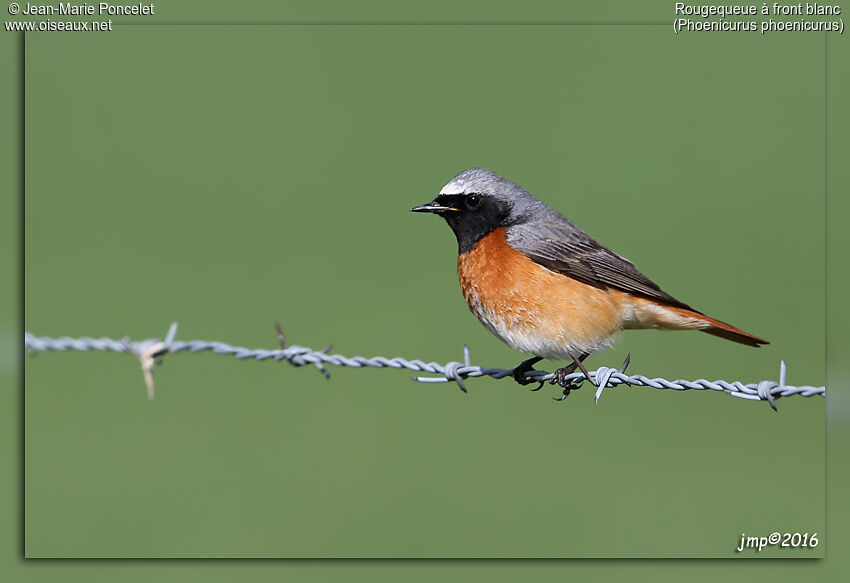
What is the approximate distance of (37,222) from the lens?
428 inches

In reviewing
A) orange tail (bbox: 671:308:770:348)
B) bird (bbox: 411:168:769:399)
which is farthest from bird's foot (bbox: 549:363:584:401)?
orange tail (bbox: 671:308:770:348)

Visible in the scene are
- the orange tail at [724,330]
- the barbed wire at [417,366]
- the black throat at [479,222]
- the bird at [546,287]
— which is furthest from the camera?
the black throat at [479,222]

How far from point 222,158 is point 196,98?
90cm

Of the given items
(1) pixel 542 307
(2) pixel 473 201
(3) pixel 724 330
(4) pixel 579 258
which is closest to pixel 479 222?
(2) pixel 473 201

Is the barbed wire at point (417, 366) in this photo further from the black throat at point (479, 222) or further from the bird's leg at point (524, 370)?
the black throat at point (479, 222)

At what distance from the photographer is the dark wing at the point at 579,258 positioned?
5926 millimetres

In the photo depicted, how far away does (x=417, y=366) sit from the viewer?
5168 mm

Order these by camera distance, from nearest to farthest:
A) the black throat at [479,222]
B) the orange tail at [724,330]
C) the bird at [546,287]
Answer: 1. the orange tail at [724,330]
2. the bird at [546,287]
3. the black throat at [479,222]

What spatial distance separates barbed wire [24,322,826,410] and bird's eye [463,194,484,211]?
128 centimetres

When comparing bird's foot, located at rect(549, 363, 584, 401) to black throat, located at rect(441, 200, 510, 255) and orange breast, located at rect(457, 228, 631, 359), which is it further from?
black throat, located at rect(441, 200, 510, 255)

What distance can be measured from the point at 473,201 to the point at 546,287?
935 mm

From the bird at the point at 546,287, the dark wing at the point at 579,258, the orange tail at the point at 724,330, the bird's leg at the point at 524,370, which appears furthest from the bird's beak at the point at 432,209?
the orange tail at the point at 724,330

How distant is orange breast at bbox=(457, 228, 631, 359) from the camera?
19.1 ft

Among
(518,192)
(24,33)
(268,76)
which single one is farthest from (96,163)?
(518,192)
